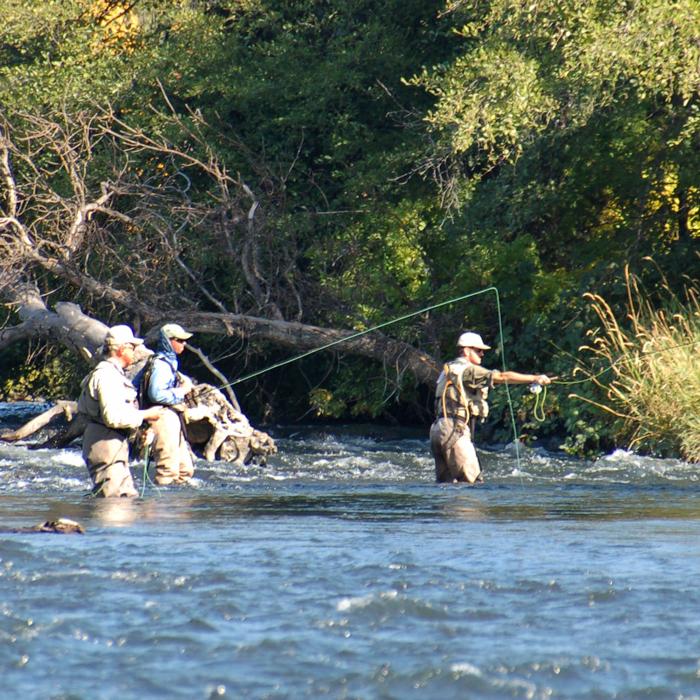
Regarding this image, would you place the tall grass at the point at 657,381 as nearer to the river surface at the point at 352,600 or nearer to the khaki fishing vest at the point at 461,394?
the khaki fishing vest at the point at 461,394

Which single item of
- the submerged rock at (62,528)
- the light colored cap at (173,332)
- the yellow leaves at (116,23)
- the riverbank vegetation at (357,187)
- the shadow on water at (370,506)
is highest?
the yellow leaves at (116,23)

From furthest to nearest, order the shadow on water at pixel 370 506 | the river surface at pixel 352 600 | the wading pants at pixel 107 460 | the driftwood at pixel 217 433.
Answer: the driftwood at pixel 217 433, the wading pants at pixel 107 460, the shadow on water at pixel 370 506, the river surface at pixel 352 600

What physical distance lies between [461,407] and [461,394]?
0.12 m

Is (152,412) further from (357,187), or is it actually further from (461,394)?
(357,187)

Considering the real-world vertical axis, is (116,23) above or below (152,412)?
above

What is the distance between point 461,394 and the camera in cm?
988

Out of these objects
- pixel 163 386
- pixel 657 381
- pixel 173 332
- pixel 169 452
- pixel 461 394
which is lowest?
pixel 169 452

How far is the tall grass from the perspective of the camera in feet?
39.8

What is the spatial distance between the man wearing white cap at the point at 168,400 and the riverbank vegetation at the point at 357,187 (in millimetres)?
4781

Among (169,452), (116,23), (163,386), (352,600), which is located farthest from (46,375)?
(352,600)

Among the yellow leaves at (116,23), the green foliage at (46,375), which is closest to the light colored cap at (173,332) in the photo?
the green foliage at (46,375)

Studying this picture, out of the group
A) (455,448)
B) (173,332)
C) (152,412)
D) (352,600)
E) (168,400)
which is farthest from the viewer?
(455,448)

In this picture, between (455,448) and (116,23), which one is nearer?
(455,448)

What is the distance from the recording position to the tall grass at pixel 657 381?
12117 mm
